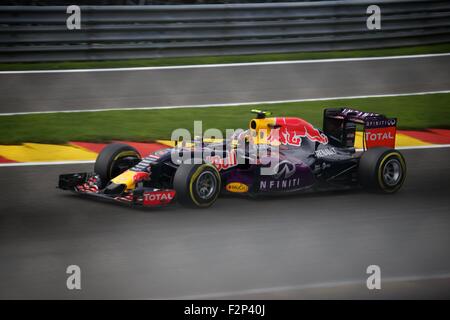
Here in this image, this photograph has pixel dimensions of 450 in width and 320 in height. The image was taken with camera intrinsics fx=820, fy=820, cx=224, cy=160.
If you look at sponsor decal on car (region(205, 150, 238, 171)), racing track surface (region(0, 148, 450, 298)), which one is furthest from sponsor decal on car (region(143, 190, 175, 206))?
sponsor decal on car (region(205, 150, 238, 171))

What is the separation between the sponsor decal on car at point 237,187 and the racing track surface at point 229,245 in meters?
0.16

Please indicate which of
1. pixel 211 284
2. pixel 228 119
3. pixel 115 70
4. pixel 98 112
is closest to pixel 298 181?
pixel 211 284

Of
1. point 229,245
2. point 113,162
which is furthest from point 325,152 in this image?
point 113,162

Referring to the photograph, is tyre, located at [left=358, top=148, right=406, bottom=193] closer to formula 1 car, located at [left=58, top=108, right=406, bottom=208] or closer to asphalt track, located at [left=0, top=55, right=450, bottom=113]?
formula 1 car, located at [left=58, top=108, right=406, bottom=208]

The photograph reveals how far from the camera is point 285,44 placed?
16.3 metres

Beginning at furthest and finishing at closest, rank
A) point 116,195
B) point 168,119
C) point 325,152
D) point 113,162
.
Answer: point 168,119 < point 325,152 < point 113,162 < point 116,195

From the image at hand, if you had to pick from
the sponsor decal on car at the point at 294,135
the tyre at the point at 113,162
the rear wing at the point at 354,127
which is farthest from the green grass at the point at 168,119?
the sponsor decal on car at the point at 294,135

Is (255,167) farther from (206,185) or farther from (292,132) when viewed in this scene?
(292,132)

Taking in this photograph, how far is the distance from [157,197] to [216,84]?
6385 mm

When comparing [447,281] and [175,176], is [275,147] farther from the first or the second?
[447,281]

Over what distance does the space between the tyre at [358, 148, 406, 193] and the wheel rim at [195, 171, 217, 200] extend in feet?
6.45

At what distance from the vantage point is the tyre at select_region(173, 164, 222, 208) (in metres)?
8.94

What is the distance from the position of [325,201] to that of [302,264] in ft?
6.97

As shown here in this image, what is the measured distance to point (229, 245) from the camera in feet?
26.6
